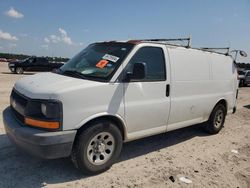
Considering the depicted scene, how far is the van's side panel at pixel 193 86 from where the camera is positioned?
16.7 ft

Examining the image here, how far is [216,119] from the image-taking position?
6.61 m

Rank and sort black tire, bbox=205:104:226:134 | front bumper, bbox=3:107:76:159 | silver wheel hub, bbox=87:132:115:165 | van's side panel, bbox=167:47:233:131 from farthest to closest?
1. black tire, bbox=205:104:226:134
2. van's side panel, bbox=167:47:233:131
3. silver wheel hub, bbox=87:132:115:165
4. front bumper, bbox=3:107:76:159

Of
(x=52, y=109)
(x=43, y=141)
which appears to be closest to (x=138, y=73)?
(x=52, y=109)

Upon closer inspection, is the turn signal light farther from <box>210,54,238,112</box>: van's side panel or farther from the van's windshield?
<box>210,54,238,112</box>: van's side panel

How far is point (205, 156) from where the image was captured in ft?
16.8

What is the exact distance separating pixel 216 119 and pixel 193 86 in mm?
1634

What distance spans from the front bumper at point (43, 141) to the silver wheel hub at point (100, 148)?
0.40 m

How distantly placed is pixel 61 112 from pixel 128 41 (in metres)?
1.88

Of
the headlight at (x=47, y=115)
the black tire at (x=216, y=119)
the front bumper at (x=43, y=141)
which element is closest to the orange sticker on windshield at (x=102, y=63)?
the headlight at (x=47, y=115)

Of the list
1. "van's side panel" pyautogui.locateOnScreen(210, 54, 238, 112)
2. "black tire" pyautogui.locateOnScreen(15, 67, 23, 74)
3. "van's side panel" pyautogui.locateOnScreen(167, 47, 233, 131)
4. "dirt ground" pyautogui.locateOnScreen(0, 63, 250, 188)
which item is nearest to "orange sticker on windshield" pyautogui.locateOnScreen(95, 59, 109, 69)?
"van's side panel" pyautogui.locateOnScreen(167, 47, 233, 131)

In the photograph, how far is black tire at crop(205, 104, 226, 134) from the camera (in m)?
6.44

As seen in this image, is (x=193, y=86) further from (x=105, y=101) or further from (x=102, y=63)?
(x=105, y=101)

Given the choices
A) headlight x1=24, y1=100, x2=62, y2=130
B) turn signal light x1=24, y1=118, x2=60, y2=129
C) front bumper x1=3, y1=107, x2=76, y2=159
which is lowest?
front bumper x1=3, y1=107, x2=76, y2=159

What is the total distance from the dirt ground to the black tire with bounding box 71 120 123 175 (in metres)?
0.16
